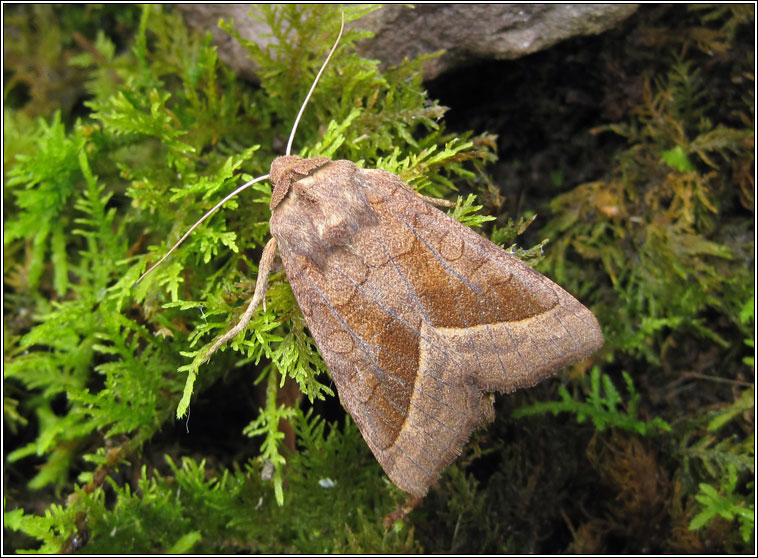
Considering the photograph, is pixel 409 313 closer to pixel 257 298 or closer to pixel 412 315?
pixel 412 315

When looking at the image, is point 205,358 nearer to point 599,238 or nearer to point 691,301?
point 599,238

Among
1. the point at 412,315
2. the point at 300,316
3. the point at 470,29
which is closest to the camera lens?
the point at 412,315

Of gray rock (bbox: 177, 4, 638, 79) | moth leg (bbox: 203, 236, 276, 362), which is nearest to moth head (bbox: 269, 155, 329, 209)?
moth leg (bbox: 203, 236, 276, 362)

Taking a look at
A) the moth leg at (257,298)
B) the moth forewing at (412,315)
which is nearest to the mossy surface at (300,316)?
A: the moth leg at (257,298)

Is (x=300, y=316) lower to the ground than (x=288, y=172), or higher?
lower

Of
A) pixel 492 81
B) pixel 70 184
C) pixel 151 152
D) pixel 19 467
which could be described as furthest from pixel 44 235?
pixel 492 81

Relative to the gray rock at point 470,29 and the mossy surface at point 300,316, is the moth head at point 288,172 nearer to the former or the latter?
the mossy surface at point 300,316

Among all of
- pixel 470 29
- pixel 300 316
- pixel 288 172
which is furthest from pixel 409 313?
pixel 470 29
